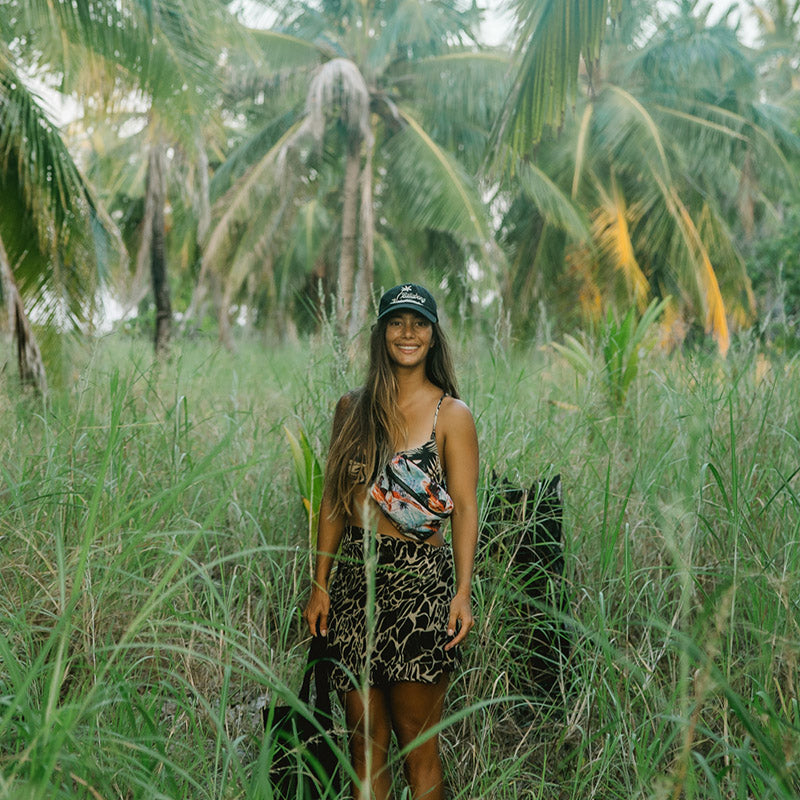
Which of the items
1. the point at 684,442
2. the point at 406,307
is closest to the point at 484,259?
the point at 684,442

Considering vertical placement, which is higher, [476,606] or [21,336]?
[21,336]

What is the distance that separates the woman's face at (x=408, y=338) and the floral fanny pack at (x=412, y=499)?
1.05ft

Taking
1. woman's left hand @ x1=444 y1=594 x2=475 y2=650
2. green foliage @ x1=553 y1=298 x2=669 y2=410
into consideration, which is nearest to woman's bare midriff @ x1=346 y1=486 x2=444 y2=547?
woman's left hand @ x1=444 y1=594 x2=475 y2=650

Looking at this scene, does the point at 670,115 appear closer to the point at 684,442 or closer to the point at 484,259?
the point at 484,259

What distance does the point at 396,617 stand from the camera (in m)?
2.12

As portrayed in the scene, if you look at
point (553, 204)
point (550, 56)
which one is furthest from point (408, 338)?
point (553, 204)

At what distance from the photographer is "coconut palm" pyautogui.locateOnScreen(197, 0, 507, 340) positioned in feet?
37.1

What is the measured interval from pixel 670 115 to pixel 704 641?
13671 mm

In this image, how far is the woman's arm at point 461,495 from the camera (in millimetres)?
2096

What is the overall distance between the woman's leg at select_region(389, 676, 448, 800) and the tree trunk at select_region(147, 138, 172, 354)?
934cm

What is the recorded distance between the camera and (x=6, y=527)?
98.3 inches

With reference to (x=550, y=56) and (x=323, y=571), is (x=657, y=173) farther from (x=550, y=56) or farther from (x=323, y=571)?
(x=323, y=571)

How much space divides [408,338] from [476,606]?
1.01 metres

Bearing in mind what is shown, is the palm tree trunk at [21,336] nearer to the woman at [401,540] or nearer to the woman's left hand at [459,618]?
the woman at [401,540]
